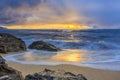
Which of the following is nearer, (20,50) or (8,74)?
(8,74)

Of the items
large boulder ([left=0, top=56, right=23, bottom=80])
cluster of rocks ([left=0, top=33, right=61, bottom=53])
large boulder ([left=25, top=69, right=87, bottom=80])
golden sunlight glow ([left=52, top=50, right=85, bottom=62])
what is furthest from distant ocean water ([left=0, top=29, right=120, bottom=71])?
large boulder ([left=25, top=69, right=87, bottom=80])

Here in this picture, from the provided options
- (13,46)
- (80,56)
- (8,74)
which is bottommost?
(80,56)

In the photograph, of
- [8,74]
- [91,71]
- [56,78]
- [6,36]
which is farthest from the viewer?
[6,36]

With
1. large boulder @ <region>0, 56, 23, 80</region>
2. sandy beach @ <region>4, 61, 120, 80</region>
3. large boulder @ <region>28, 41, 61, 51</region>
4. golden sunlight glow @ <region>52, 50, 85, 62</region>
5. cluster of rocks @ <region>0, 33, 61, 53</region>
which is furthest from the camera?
large boulder @ <region>28, 41, 61, 51</region>

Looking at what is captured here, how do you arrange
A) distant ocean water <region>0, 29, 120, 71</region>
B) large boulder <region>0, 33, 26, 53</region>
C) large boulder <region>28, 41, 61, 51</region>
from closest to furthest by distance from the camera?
1. distant ocean water <region>0, 29, 120, 71</region>
2. large boulder <region>0, 33, 26, 53</region>
3. large boulder <region>28, 41, 61, 51</region>

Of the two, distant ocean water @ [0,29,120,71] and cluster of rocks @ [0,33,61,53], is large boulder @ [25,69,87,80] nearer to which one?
distant ocean water @ [0,29,120,71]

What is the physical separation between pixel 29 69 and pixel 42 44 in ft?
27.0

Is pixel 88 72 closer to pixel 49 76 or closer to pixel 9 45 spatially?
pixel 49 76

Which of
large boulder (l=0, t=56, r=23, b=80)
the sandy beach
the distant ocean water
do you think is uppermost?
large boulder (l=0, t=56, r=23, b=80)

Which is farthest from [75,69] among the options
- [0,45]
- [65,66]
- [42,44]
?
[42,44]

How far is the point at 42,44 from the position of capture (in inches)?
667

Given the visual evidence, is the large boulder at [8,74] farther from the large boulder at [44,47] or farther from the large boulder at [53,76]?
the large boulder at [44,47]

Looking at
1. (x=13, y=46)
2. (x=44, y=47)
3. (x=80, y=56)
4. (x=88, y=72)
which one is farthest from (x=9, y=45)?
(x=88, y=72)

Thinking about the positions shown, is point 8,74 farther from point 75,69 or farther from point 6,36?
point 6,36
